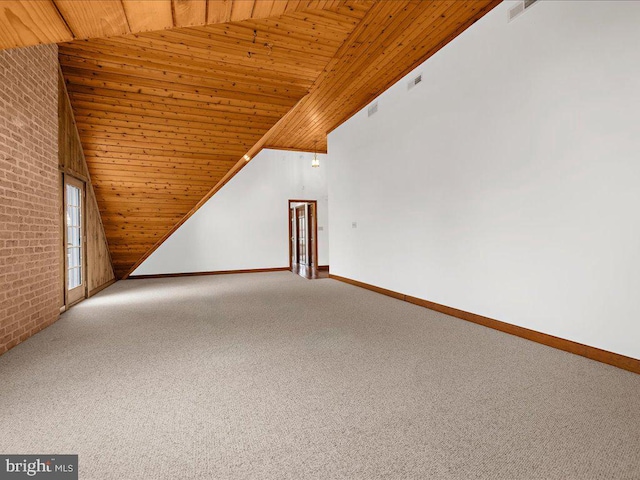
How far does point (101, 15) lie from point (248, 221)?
26.0 ft

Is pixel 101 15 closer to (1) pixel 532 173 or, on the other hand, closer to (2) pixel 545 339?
(1) pixel 532 173

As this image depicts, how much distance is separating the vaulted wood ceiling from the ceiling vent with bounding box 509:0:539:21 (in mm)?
352

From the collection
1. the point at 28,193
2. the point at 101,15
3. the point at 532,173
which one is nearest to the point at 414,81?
the point at 532,173

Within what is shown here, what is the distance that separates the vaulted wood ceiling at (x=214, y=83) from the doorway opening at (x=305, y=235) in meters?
3.21

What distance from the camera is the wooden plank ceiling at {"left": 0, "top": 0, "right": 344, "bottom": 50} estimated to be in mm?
1104

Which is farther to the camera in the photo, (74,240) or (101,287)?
(101,287)

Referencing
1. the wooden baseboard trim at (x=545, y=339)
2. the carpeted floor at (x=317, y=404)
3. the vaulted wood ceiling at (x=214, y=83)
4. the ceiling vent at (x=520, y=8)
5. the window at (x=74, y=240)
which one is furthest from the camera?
the window at (x=74, y=240)

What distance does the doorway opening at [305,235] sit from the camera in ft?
30.8

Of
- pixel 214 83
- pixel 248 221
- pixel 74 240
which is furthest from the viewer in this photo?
pixel 248 221

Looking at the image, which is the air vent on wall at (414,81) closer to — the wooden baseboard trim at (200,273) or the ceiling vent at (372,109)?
the ceiling vent at (372,109)

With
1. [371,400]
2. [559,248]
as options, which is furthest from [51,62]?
[559,248]

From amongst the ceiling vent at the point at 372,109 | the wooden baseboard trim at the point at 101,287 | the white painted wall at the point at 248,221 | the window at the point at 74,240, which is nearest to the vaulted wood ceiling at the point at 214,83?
the ceiling vent at the point at 372,109

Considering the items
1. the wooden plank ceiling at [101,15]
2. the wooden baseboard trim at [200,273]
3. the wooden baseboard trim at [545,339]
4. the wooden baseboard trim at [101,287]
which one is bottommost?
the wooden baseboard trim at [545,339]

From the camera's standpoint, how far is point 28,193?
10.8 ft
